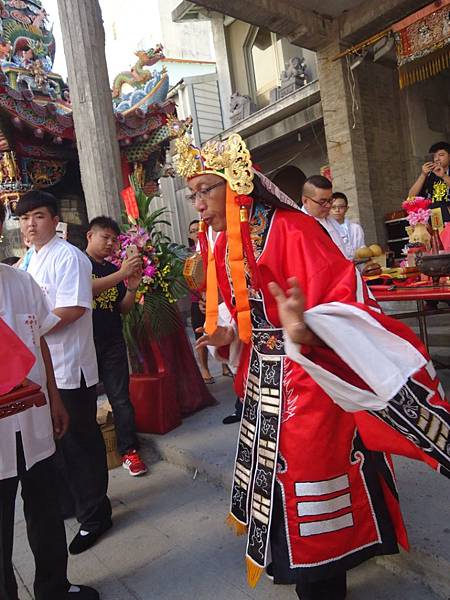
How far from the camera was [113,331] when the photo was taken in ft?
11.4

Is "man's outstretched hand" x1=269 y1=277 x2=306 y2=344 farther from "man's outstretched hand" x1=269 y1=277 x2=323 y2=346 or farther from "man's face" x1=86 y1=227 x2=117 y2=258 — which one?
"man's face" x1=86 y1=227 x2=117 y2=258

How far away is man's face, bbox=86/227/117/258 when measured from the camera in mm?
3457

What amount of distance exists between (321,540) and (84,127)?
12.2 feet

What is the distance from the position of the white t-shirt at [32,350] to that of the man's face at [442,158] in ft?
12.2

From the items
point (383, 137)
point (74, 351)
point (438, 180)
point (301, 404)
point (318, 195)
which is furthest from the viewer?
point (383, 137)

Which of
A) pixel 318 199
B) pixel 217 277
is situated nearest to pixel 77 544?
pixel 217 277

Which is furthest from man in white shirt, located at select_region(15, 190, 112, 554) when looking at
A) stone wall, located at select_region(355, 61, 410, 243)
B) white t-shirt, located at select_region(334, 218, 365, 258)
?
stone wall, located at select_region(355, 61, 410, 243)

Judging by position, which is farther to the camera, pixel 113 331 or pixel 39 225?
pixel 113 331

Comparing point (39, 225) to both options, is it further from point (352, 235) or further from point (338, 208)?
point (352, 235)

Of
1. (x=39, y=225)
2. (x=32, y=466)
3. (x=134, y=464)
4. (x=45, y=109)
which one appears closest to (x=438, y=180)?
(x=39, y=225)

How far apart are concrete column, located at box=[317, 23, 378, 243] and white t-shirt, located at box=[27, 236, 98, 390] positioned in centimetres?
621

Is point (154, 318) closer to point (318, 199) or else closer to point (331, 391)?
point (318, 199)

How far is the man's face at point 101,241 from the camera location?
3.46 meters

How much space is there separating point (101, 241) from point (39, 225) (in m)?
0.92
